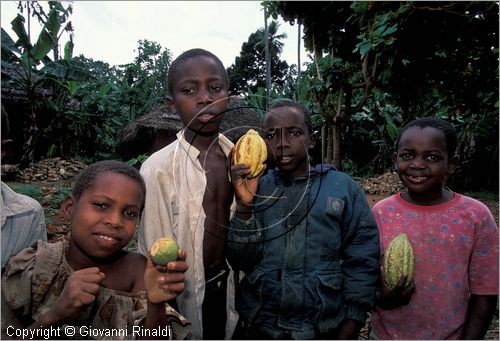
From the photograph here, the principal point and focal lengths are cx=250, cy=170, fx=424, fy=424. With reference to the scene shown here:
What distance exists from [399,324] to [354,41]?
14.3 feet

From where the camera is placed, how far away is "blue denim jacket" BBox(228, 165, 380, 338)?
1.75 metres

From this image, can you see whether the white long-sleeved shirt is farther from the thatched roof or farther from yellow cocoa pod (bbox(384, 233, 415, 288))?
the thatched roof

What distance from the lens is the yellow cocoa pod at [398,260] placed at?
72.2 inches

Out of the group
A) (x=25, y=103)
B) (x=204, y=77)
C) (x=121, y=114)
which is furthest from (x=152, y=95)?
(x=204, y=77)

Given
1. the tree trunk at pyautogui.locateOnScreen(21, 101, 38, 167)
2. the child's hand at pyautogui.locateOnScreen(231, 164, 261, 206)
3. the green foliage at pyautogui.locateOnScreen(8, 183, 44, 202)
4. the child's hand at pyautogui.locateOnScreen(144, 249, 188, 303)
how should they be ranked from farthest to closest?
the tree trunk at pyautogui.locateOnScreen(21, 101, 38, 167)
the green foliage at pyautogui.locateOnScreen(8, 183, 44, 202)
the child's hand at pyautogui.locateOnScreen(231, 164, 261, 206)
the child's hand at pyautogui.locateOnScreen(144, 249, 188, 303)

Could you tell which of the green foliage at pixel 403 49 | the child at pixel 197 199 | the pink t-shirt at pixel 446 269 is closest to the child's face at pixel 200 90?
the child at pixel 197 199

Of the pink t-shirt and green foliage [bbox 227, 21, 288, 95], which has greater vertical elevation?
green foliage [bbox 227, 21, 288, 95]

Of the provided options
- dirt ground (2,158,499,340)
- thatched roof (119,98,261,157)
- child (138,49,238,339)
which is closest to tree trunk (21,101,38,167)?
dirt ground (2,158,499,340)

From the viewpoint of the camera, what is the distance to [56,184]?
8.88 meters

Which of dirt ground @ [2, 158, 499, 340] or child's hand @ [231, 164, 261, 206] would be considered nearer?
child's hand @ [231, 164, 261, 206]

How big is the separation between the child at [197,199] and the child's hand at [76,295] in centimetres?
43

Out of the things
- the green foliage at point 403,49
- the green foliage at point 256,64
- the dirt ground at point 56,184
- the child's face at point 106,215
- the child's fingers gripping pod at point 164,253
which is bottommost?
the dirt ground at point 56,184

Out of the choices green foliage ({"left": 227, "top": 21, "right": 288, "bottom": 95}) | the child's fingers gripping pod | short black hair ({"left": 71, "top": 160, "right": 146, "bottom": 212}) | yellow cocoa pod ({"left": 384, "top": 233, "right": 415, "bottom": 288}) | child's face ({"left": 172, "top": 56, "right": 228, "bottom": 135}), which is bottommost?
yellow cocoa pod ({"left": 384, "top": 233, "right": 415, "bottom": 288})

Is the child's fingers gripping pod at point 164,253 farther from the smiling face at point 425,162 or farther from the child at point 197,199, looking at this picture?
the smiling face at point 425,162
